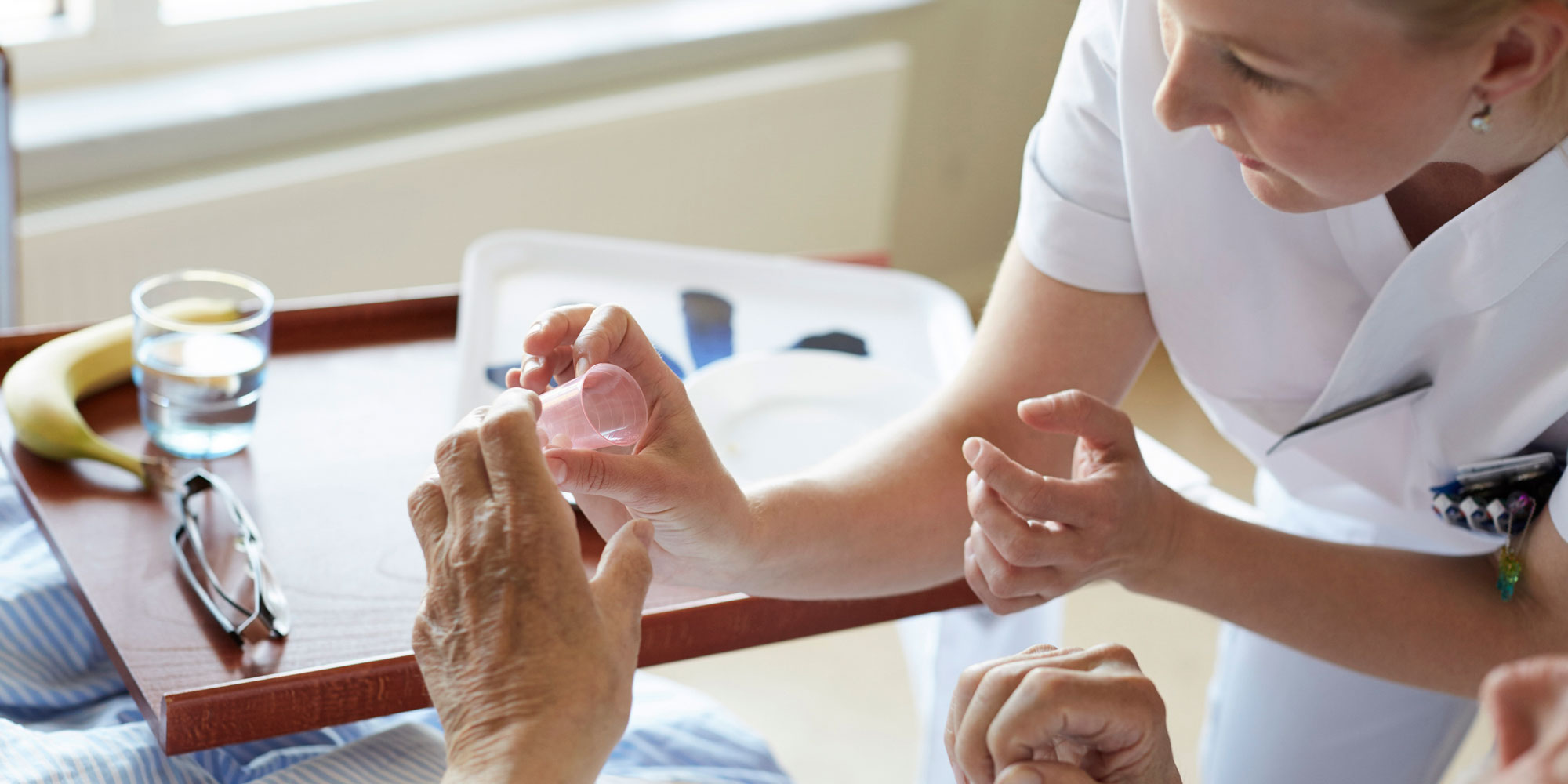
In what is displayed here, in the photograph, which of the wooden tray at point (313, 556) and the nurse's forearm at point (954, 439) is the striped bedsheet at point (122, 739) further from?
the nurse's forearm at point (954, 439)

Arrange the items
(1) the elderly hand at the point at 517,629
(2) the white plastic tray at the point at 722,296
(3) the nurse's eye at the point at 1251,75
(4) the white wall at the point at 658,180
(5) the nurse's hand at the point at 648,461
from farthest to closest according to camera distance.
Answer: (4) the white wall at the point at 658,180 → (2) the white plastic tray at the point at 722,296 → (5) the nurse's hand at the point at 648,461 → (3) the nurse's eye at the point at 1251,75 → (1) the elderly hand at the point at 517,629

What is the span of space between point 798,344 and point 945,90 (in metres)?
1.93

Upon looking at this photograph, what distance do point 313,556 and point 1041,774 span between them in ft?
2.12

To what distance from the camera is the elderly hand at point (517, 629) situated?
672mm

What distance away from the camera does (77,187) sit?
7.03 ft

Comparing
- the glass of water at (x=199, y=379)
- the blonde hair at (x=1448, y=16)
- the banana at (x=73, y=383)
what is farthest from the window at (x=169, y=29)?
the blonde hair at (x=1448, y=16)

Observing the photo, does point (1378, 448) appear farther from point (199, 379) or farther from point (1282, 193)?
point (199, 379)

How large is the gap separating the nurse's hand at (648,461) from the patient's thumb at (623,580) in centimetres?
11

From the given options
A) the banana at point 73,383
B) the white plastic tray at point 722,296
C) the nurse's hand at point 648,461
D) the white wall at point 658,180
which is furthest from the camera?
the white wall at point 658,180

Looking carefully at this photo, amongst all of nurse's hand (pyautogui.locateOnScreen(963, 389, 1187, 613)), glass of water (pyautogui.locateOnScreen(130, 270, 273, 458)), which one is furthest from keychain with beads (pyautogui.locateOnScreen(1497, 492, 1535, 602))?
glass of water (pyautogui.locateOnScreen(130, 270, 273, 458))

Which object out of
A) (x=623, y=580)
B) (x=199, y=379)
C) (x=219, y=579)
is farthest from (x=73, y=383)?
(x=623, y=580)

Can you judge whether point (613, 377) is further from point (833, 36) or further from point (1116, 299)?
point (833, 36)

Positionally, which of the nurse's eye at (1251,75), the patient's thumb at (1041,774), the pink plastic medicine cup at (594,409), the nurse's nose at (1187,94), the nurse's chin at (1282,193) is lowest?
the patient's thumb at (1041,774)

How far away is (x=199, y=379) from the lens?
3.87 feet
